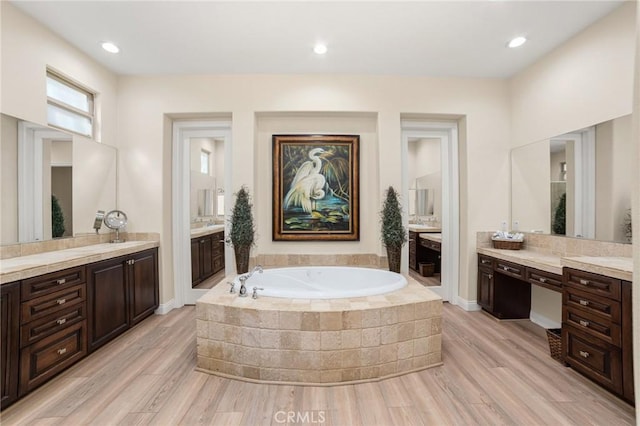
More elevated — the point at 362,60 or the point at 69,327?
the point at 362,60

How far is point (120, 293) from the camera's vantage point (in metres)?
2.99

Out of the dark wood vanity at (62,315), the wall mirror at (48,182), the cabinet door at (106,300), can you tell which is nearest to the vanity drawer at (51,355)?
the dark wood vanity at (62,315)

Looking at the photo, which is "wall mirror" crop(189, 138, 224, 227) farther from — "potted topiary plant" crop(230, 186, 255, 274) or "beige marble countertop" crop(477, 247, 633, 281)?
"beige marble countertop" crop(477, 247, 633, 281)

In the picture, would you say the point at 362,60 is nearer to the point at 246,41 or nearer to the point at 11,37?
the point at 246,41

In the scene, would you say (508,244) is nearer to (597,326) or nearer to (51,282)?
(597,326)

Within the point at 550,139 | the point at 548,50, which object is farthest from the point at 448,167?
the point at 548,50

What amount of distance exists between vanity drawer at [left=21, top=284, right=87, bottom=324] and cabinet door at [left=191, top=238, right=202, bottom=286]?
148 centimetres

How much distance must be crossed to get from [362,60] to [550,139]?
213cm

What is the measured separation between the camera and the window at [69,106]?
2912 millimetres

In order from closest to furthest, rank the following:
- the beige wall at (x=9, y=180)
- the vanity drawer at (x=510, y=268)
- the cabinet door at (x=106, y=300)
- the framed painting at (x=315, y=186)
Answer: the beige wall at (x=9, y=180) < the cabinet door at (x=106, y=300) < the vanity drawer at (x=510, y=268) < the framed painting at (x=315, y=186)

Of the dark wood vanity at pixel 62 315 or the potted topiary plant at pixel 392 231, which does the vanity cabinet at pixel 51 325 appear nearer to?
the dark wood vanity at pixel 62 315

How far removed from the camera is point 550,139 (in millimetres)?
3154

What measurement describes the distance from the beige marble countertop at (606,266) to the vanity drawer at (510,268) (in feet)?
2.19

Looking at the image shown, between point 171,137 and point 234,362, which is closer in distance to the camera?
point 234,362
